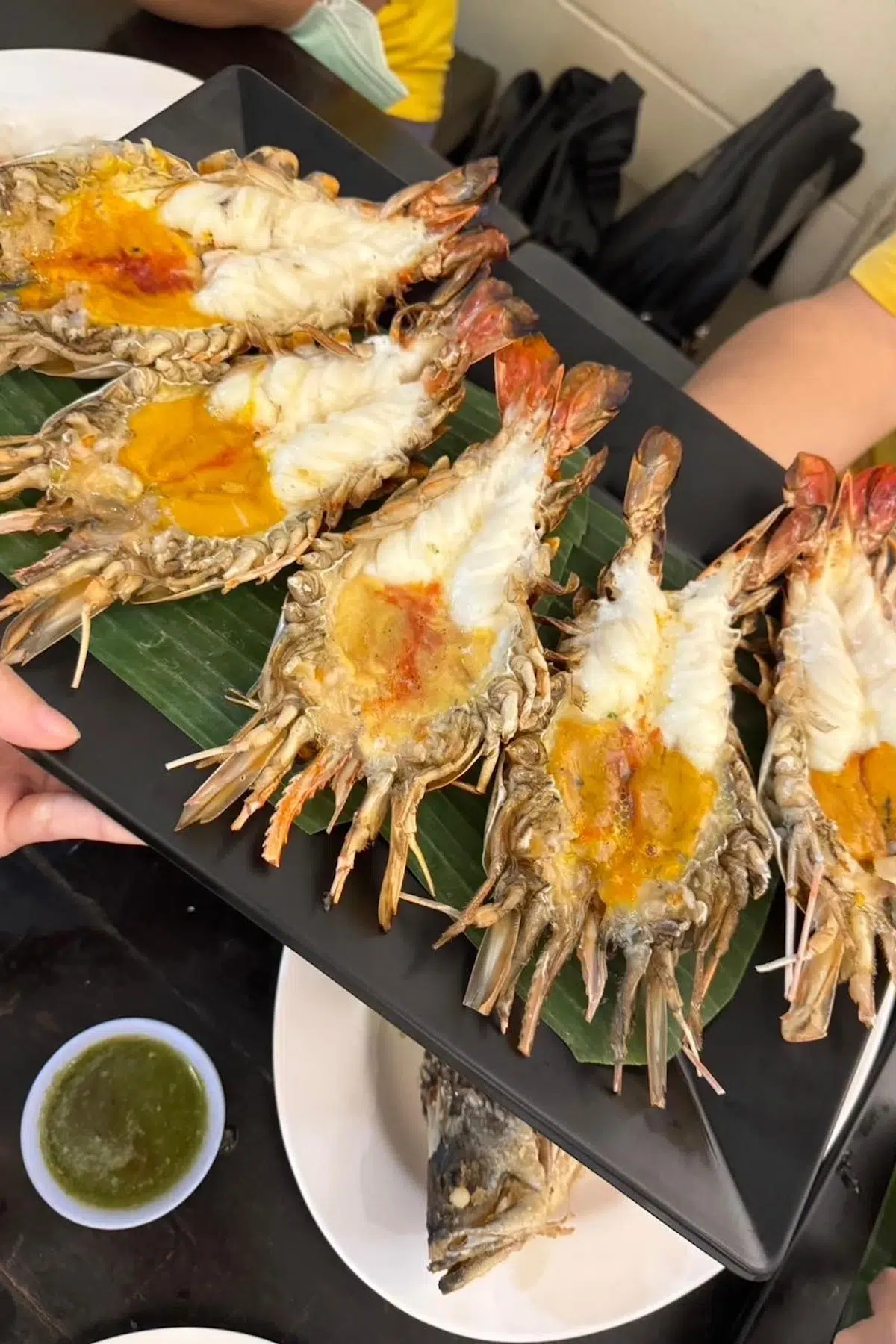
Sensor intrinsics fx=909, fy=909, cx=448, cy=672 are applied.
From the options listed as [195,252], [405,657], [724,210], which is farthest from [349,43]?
[405,657]

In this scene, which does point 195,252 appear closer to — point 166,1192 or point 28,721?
point 28,721

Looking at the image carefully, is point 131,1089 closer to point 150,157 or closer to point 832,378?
point 150,157

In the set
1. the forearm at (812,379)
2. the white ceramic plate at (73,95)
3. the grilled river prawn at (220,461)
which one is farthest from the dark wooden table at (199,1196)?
the white ceramic plate at (73,95)

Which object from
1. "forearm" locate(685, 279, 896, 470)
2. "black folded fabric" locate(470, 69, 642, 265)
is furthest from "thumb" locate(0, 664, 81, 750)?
"black folded fabric" locate(470, 69, 642, 265)

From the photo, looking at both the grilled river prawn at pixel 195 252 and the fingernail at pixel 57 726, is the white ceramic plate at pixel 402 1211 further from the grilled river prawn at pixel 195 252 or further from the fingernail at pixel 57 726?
the grilled river prawn at pixel 195 252

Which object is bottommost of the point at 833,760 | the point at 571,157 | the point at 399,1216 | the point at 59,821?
the point at 399,1216

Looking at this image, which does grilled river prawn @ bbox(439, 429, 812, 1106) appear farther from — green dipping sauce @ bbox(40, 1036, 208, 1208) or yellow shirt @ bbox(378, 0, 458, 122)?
yellow shirt @ bbox(378, 0, 458, 122)

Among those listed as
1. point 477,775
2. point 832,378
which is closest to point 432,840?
point 477,775
